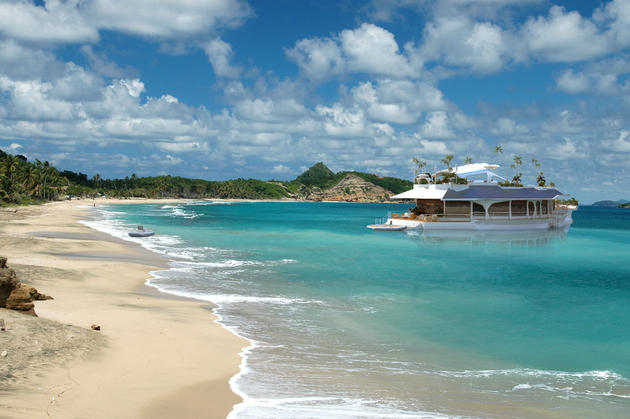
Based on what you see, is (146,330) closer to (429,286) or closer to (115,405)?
(115,405)

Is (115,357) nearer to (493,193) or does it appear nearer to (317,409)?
(317,409)

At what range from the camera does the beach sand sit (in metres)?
6.91

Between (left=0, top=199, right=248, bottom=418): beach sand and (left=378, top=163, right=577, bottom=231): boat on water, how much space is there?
42.1 m

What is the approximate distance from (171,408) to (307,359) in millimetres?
3803

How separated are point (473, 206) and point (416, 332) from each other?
44.8 m

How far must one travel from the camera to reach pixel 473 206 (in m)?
54.8

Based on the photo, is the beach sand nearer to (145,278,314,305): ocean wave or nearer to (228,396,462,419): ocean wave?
(228,396,462,419): ocean wave

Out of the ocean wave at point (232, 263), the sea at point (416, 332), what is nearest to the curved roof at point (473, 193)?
the sea at point (416, 332)

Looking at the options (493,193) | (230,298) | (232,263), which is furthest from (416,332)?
(493,193)

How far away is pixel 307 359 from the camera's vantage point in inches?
404

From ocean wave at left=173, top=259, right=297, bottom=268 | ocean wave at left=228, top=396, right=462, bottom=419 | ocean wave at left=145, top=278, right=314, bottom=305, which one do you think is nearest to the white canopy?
ocean wave at left=173, top=259, right=297, bottom=268

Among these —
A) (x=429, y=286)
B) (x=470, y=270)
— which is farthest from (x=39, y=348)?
(x=470, y=270)

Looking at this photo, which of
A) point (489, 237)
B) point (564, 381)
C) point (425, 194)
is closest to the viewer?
point (564, 381)

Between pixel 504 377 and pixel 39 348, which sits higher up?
pixel 39 348
